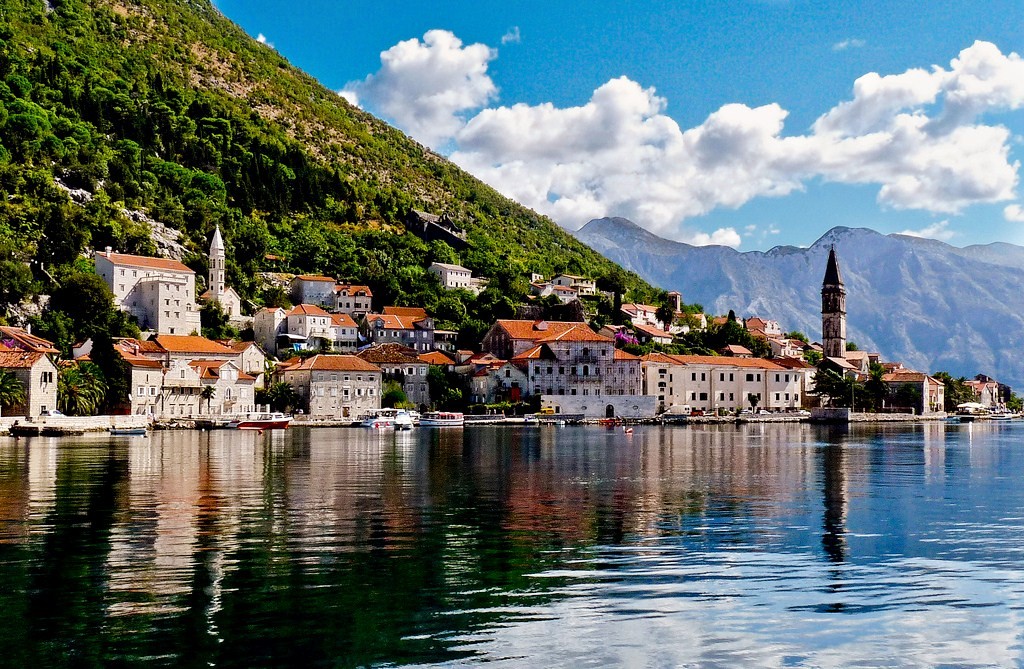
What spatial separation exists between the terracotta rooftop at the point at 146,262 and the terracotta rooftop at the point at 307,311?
36.2 feet

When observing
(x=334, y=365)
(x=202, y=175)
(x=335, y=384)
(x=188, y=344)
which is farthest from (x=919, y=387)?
(x=202, y=175)

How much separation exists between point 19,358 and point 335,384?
103 ft

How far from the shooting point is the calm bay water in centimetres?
1173

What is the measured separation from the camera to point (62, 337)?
7900 cm

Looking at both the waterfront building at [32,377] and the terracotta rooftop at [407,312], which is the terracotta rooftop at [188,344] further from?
the terracotta rooftop at [407,312]

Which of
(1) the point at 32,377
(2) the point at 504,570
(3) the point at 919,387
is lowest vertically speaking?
(2) the point at 504,570

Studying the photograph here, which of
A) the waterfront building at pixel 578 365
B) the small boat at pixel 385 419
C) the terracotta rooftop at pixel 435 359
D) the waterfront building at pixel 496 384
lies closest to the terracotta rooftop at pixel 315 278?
the terracotta rooftop at pixel 435 359

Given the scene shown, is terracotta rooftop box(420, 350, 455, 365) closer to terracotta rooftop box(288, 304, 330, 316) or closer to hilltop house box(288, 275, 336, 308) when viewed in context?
terracotta rooftop box(288, 304, 330, 316)

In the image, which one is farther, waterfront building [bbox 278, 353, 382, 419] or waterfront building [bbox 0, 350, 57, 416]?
waterfront building [bbox 278, 353, 382, 419]

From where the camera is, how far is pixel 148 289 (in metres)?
92.1

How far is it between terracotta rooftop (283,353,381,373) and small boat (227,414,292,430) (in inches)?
345

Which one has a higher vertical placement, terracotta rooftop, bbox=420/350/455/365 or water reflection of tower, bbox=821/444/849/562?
terracotta rooftop, bbox=420/350/455/365

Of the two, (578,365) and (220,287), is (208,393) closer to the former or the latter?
(220,287)

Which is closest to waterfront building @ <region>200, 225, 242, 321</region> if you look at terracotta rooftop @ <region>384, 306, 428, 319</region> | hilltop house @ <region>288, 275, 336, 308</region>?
hilltop house @ <region>288, 275, 336, 308</region>
